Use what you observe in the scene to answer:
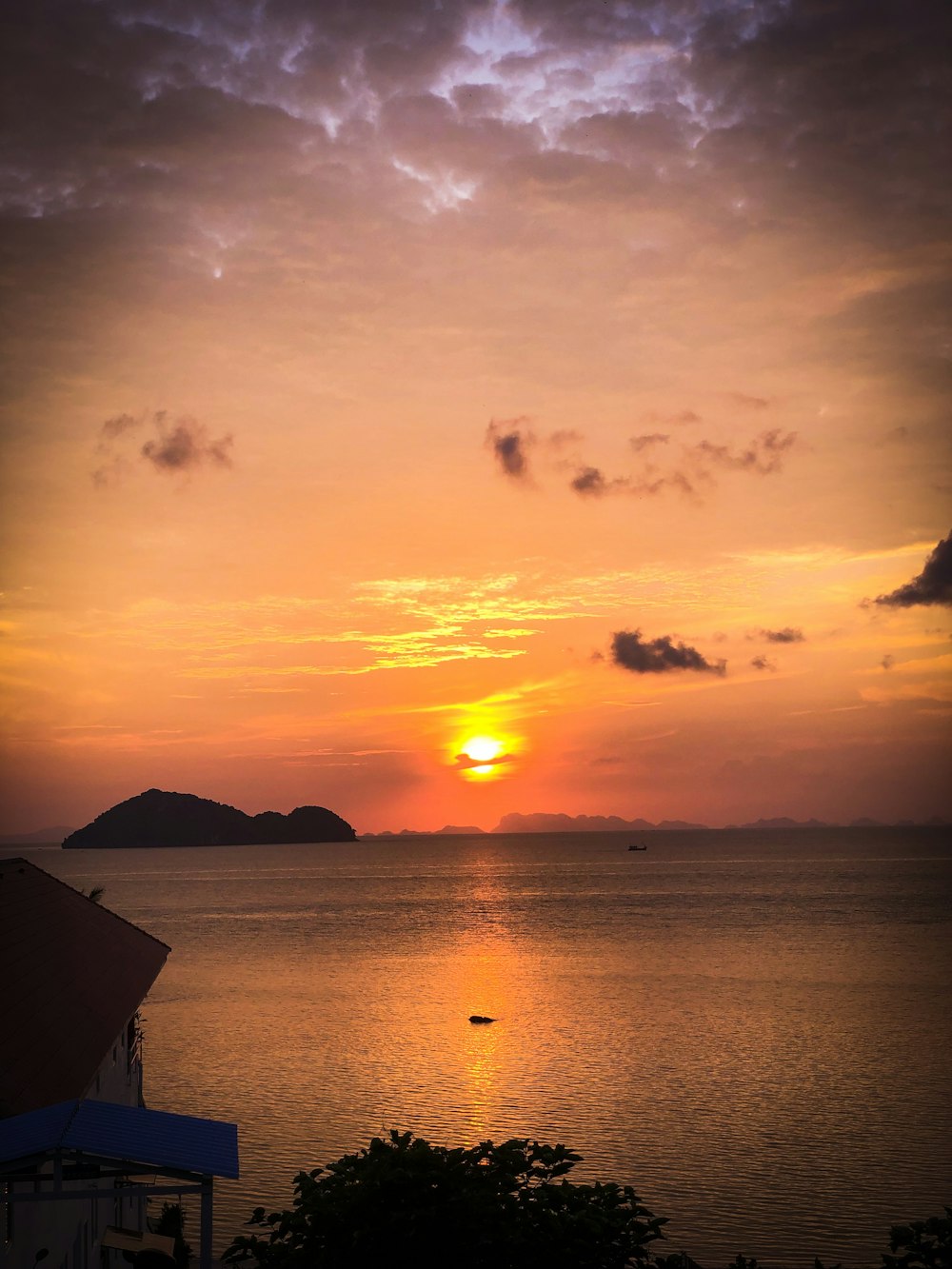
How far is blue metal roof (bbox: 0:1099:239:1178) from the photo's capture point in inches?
499

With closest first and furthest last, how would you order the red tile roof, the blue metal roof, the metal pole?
the blue metal roof
the metal pole
the red tile roof

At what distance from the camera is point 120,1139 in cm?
1319

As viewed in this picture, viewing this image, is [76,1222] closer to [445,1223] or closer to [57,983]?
[57,983]

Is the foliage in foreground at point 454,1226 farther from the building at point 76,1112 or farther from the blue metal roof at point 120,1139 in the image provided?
the building at point 76,1112

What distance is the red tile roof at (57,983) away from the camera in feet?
57.4

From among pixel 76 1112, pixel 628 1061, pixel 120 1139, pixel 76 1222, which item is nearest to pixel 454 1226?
pixel 120 1139

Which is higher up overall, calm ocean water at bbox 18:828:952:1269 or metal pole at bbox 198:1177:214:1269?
metal pole at bbox 198:1177:214:1269

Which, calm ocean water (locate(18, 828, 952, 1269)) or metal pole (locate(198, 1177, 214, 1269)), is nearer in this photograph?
metal pole (locate(198, 1177, 214, 1269))

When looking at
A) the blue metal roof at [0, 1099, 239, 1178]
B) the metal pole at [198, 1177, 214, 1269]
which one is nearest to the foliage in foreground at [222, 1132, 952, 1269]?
the metal pole at [198, 1177, 214, 1269]

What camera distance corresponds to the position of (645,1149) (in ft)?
133

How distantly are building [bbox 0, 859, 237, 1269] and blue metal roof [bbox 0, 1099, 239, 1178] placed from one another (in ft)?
0.06

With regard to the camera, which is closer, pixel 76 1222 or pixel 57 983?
pixel 76 1222

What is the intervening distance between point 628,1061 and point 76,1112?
1859 inches

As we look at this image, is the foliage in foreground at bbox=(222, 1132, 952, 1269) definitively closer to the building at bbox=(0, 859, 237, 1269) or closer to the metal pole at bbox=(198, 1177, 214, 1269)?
the metal pole at bbox=(198, 1177, 214, 1269)
